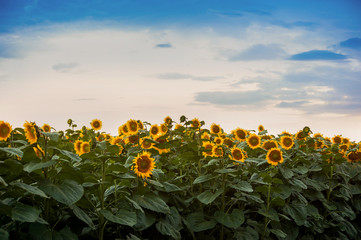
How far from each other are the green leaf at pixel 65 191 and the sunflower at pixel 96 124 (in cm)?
513

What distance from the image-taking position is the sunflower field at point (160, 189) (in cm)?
255

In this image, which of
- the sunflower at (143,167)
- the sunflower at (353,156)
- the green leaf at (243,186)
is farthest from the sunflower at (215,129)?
the sunflower at (143,167)

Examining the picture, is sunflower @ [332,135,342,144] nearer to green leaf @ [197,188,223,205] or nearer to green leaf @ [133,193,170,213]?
green leaf @ [197,188,223,205]

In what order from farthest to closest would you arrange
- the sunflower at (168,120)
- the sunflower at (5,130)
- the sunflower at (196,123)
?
the sunflower at (168,120), the sunflower at (196,123), the sunflower at (5,130)

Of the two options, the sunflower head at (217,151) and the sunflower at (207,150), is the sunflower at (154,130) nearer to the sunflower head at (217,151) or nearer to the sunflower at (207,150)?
the sunflower at (207,150)

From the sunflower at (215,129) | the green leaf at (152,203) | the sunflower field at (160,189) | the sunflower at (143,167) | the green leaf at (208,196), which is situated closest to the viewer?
the sunflower field at (160,189)

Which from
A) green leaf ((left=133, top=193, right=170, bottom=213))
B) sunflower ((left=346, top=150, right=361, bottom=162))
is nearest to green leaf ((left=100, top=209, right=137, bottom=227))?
green leaf ((left=133, top=193, right=170, bottom=213))

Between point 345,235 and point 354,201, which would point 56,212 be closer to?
point 345,235

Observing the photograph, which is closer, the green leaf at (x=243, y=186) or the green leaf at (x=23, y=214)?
the green leaf at (x=23, y=214)

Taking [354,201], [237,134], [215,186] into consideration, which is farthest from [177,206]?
[354,201]

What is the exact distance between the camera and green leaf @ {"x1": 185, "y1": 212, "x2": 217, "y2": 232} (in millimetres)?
3590

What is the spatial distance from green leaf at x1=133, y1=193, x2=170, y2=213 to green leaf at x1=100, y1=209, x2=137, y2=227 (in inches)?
10.7

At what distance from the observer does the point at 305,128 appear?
6004mm

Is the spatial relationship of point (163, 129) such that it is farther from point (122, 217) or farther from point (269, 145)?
point (122, 217)
